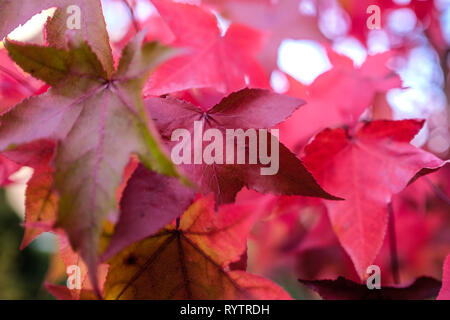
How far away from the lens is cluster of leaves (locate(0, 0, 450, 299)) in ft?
1.24

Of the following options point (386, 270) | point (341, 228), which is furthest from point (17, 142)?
point (386, 270)

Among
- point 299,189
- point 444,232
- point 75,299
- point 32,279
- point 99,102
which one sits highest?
point 99,102

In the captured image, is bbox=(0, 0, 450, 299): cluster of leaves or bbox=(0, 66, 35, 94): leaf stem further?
bbox=(0, 66, 35, 94): leaf stem

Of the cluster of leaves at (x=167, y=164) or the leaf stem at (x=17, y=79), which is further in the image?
the leaf stem at (x=17, y=79)

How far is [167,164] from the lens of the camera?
13.9 inches

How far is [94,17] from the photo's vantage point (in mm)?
486

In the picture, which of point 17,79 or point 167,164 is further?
point 17,79

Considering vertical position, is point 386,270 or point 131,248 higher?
point 131,248

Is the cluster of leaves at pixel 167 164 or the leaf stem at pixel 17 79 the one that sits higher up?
the leaf stem at pixel 17 79

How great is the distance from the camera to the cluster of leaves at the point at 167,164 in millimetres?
378

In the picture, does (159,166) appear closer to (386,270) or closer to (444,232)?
(386,270)

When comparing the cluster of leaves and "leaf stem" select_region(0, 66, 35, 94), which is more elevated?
"leaf stem" select_region(0, 66, 35, 94)

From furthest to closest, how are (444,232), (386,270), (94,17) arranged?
1. (444,232)
2. (386,270)
3. (94,17)

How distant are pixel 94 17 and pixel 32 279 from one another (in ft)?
20.4
